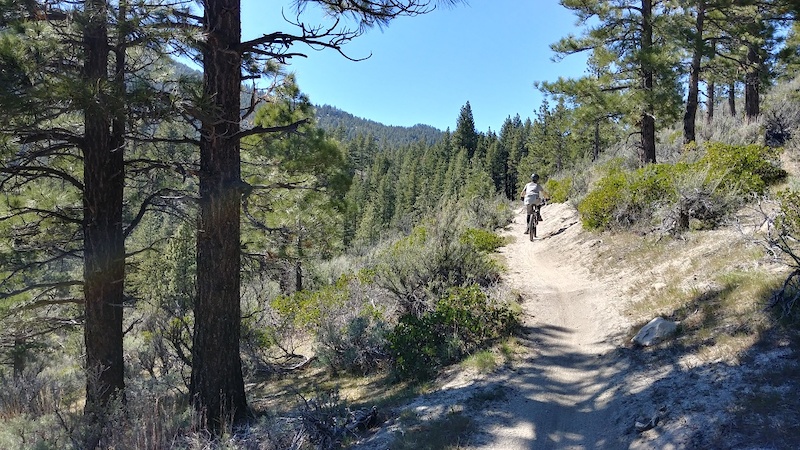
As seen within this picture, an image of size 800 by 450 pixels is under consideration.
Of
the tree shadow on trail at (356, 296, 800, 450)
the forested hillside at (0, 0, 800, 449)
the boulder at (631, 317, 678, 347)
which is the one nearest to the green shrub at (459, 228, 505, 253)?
the forested hillside at (0, 0, 800, 449)

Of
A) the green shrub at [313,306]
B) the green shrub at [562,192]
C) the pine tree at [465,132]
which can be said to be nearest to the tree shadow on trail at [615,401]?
the green shrub at [313,306]

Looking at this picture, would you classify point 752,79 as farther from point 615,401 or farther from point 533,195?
point 615,401

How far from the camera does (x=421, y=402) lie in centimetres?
482

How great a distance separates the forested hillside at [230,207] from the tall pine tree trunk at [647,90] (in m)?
0.04

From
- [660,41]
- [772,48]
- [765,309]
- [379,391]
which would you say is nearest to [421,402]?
[379,391]

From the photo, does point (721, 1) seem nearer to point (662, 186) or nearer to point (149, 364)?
point (662, 186)

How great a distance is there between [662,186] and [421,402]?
244 inches

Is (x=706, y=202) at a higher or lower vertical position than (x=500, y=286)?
higher

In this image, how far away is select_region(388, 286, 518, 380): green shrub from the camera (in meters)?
5.71

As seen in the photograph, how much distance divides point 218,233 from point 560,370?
3988 millimetres

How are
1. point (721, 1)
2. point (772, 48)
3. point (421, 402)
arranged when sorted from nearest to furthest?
point (421, 402) < point (721, 1) < point (772, 48)

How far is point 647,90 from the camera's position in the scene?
10.7 m

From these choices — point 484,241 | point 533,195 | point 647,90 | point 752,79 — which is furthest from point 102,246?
point 752,79

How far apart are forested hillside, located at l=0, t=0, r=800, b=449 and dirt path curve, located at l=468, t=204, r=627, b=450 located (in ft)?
1.77
